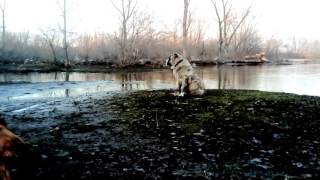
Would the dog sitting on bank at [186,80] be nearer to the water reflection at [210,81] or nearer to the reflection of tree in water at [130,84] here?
the water reflection at [210,81]

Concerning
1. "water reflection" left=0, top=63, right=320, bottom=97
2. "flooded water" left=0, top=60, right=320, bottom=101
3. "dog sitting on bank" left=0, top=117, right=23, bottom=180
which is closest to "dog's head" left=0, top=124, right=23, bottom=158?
"dog sitting on bank" left=0, top=117, right=23, bottom=180

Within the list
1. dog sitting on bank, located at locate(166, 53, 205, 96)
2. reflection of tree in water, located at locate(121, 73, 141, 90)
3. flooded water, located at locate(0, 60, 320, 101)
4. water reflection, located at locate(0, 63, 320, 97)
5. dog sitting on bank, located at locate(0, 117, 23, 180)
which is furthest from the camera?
reflection of tree in water, located at locate(121, 73, 141, 90)

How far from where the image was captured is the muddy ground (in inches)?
239

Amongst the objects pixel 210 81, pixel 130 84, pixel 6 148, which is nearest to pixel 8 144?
pixel 6 148

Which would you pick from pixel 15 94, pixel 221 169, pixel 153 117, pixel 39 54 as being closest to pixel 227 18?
pixel 39 54

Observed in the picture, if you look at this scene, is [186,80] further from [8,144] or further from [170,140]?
[8,144]

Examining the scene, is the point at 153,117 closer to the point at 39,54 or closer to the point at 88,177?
the point at 88,177

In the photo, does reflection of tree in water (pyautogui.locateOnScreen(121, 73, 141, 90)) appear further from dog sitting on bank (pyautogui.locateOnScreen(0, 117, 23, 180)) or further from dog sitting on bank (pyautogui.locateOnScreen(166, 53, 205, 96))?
dog sitting on bank (pyautogui.locateOnScreen(0, 117, 23, 180))

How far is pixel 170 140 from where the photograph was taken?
7984mm

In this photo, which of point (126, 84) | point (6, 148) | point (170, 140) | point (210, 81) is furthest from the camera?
point (210, 81)

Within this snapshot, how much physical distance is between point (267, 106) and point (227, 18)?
184 ft

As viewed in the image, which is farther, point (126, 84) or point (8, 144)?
point (126, 84)

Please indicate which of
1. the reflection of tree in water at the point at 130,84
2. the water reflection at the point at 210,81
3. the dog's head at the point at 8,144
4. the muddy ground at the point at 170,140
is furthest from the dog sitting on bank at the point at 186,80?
the dog's head at the point at 8,144

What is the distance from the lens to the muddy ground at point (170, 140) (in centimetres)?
607
